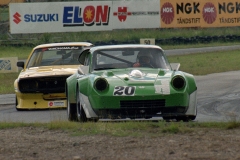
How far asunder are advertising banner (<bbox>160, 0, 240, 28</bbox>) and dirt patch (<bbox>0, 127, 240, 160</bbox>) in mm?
38037

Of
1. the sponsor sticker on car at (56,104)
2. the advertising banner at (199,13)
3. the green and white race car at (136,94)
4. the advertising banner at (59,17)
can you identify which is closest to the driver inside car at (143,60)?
the green and white race car at (136,94)

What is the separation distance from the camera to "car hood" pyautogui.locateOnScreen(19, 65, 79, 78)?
15.8 m

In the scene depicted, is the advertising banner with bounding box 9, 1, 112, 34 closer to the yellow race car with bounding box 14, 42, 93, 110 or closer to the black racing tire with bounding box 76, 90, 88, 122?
the yellow race car with bounding box 14, 42, 93, 110

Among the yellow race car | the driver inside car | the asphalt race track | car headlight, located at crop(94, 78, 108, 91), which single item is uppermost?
the driver inside car

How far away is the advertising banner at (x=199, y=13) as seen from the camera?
47.7 metres

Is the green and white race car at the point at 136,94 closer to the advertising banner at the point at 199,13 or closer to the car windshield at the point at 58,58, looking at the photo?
the car windshield at the point at 58,58

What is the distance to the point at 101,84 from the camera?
11203mm

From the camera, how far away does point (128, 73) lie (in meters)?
11.7

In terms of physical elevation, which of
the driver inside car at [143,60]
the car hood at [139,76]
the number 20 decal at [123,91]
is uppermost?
the driver inside car at [143,60]

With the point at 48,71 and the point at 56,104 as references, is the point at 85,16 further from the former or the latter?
the point at 56,104

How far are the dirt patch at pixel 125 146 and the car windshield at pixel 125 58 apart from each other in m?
2.54

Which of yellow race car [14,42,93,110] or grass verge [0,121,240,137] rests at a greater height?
grass verge [0,121,240,137]

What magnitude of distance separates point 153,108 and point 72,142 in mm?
2373

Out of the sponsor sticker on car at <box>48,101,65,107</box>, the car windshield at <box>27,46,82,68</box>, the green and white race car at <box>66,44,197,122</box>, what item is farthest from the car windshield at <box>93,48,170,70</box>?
the car windshield at <box>27,46,82,68</box>
